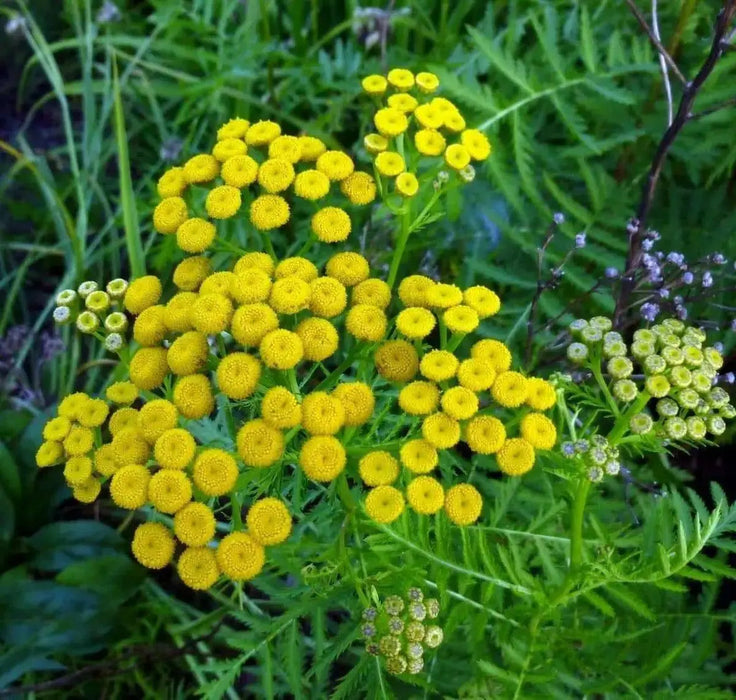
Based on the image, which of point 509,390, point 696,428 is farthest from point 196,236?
point 696,428

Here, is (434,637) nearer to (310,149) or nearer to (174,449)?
(174,449)

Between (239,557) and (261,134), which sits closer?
(239,557)

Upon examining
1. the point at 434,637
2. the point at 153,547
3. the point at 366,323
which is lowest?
the point at 434,637

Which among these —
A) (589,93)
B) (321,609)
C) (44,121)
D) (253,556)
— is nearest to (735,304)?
(589,93)

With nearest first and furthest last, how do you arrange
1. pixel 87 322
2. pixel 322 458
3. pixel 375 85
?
pixel 322 458, pixel 87 322, pixel 375 85

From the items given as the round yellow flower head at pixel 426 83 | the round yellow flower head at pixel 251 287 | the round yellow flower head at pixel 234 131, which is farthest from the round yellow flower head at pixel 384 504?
the round yellow flower head at pixel 426 83
